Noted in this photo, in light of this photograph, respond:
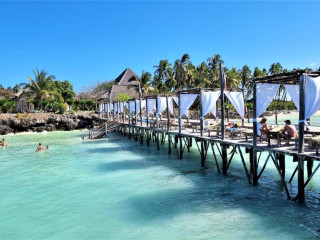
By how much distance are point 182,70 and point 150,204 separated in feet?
149

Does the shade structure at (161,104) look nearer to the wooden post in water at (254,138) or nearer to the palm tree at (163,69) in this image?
the wooden post in water at (254,138)

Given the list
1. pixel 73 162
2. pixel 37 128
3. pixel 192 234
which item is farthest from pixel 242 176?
pixel 37 128

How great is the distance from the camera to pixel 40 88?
1860 inches

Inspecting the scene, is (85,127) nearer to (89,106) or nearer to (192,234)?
(89,106)

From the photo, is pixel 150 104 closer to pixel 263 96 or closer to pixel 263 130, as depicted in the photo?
pixel 263 96

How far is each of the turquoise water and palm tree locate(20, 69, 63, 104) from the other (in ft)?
108

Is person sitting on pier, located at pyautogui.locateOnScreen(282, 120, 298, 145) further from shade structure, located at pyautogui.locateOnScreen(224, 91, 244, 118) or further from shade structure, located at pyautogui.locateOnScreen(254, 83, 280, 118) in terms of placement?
shade structure, located at pyautogui.locateOnScreen(224, 91, 244, 118)

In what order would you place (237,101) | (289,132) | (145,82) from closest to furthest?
1. (289,132)
2. (237,101)
3. (145,82)

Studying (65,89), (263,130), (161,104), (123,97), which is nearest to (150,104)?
(161,104)

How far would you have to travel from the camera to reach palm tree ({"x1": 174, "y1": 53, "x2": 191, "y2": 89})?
53.9 metres

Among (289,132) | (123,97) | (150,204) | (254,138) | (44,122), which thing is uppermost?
(123,97)

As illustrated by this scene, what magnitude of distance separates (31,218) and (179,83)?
49.0m

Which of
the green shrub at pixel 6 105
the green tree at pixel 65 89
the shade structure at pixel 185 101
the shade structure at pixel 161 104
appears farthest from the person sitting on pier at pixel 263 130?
the green tree at pixel 65 89

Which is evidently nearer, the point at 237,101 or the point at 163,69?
the point at 237,101
